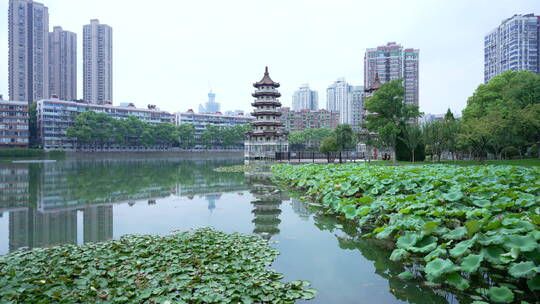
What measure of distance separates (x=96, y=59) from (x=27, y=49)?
1499cm

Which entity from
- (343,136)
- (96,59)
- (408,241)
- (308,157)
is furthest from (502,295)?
(96,59)

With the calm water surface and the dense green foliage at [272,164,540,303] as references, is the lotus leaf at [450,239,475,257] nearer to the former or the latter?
the dense green foliage at [272,164,540,303]

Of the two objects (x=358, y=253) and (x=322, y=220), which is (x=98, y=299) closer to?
(x=358, y=253)

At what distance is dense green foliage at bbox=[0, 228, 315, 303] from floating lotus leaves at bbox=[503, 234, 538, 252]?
227 cm

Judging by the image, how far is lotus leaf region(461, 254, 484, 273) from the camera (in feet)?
11.8

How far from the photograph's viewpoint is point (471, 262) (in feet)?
12.2

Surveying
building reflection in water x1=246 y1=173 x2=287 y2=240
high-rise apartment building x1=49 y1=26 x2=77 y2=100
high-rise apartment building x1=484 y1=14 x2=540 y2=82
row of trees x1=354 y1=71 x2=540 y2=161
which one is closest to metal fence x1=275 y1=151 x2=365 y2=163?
row of trees x1=354 y1=71 x2=540 y2=161

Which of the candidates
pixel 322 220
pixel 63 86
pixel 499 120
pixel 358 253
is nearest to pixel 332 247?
pixel 358 253

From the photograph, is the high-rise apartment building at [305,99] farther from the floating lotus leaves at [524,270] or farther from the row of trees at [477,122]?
the floating lotus leaves at [524,270]

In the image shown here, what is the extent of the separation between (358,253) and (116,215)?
6666mm

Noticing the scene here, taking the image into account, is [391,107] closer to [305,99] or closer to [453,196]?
[453,196]

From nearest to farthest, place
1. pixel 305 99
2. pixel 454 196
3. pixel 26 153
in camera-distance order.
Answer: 1. pixel 454 196
2. pixel 26 153
3. pixel 305 99

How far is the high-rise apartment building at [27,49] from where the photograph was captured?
76.2m

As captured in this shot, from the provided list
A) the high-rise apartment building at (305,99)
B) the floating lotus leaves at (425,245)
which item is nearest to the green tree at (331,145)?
the floating lotus leaves at (425,245)
